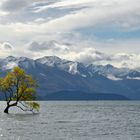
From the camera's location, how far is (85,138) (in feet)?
203

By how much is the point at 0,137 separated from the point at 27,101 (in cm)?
6480

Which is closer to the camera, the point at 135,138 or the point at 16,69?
the point at 135,138

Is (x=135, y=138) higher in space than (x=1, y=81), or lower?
lower

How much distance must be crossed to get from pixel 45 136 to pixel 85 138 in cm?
618

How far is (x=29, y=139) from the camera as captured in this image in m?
59.0

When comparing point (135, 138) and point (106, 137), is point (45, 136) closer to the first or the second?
point (106, 137)

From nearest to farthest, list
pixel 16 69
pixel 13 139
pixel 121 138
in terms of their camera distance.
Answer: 1. pixel 13 139
2. pixel 121 138
3. pixel 16 69

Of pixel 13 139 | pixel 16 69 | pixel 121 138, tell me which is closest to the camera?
pixel 13 139

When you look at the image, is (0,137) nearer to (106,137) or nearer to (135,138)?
(106,137)

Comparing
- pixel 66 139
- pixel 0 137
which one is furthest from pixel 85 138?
pixel 0 137

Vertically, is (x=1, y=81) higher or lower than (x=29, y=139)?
higher

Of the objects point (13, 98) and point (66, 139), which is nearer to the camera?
point (66, 139)

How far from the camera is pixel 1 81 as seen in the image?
12406 cm

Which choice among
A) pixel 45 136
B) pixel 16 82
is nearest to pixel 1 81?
pixel 16 82
